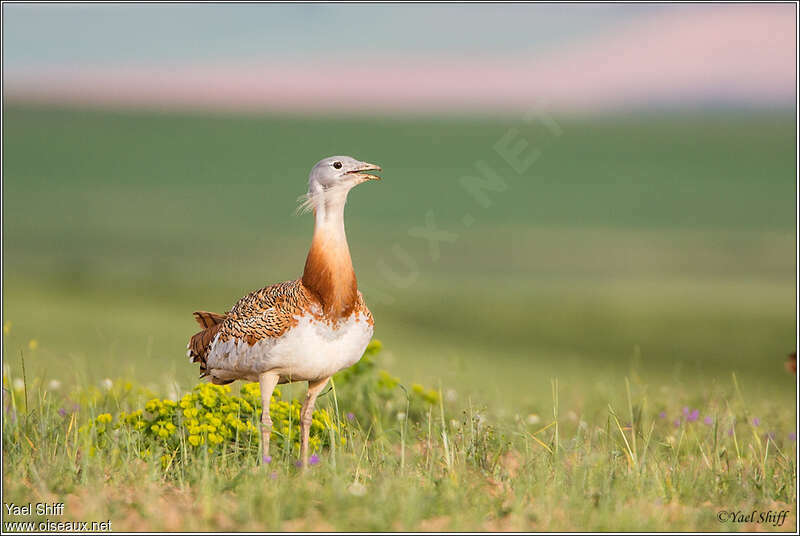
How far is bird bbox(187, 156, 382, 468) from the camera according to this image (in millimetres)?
5238

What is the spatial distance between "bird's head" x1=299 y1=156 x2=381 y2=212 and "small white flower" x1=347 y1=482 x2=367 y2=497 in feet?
5.42

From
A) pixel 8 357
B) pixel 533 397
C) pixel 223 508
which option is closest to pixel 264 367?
pixel 223 508

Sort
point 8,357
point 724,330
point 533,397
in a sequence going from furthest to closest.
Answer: point 724,330, point 533,397, point 8,357

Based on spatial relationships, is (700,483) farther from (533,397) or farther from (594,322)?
(594,322)

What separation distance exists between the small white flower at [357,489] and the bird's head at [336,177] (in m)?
1.65

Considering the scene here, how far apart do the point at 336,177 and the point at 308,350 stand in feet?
3.41

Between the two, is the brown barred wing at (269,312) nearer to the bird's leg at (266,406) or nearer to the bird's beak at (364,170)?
the bird's leg at (266,406)

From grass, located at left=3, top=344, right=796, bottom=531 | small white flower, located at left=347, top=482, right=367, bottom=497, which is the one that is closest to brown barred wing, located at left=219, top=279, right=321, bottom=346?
grass, located at left=3, top=344, right=796, bottom=531

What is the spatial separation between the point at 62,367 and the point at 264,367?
144 inches

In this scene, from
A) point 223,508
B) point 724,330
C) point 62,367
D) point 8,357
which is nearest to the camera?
point 223,508

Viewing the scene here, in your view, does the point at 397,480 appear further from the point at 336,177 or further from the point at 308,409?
the point at 336,177

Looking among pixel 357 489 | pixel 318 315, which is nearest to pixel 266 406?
pixel 318 315

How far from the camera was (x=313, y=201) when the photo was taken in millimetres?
5293

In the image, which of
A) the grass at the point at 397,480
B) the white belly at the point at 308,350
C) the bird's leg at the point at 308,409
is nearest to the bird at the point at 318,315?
the white belly at the point at 308,350
